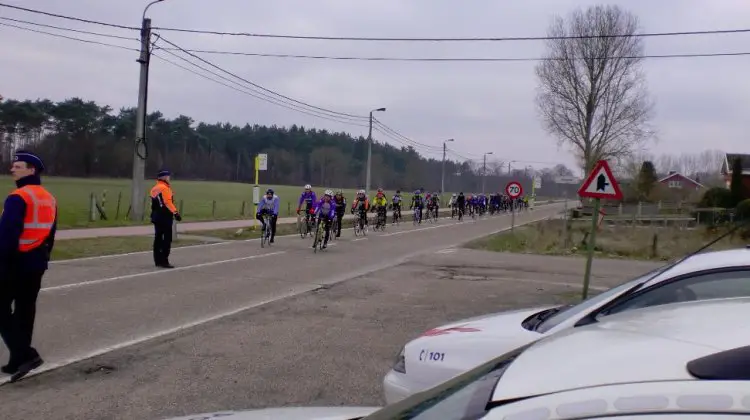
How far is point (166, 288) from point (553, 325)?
308 inches

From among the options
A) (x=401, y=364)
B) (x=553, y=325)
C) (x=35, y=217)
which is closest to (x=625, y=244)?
(x=553, y=325)

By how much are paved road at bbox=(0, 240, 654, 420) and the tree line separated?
4437 cm

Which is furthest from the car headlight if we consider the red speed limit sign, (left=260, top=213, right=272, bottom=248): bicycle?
the red speed limit sign

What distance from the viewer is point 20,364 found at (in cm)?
559

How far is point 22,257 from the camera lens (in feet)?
18.2

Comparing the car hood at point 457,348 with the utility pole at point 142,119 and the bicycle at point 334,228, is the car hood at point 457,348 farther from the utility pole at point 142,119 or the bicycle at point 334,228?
the utility pole at point 142,119

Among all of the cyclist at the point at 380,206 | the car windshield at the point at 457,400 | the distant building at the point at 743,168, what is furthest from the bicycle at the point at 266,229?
the distant building at the point at 743,168

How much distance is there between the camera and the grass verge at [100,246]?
1528 cm

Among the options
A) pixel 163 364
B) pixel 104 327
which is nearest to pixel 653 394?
pixel 163 364

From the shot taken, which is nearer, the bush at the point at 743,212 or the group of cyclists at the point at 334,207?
the bush at the point at 743,212

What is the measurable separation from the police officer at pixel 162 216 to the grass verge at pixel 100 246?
8.62 ft

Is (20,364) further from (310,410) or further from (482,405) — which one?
(482,405)

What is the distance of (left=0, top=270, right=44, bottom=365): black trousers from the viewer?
5516 millimetres

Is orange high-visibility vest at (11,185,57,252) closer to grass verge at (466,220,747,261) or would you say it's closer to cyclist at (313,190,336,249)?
cyclist at (313,190,336,249)
